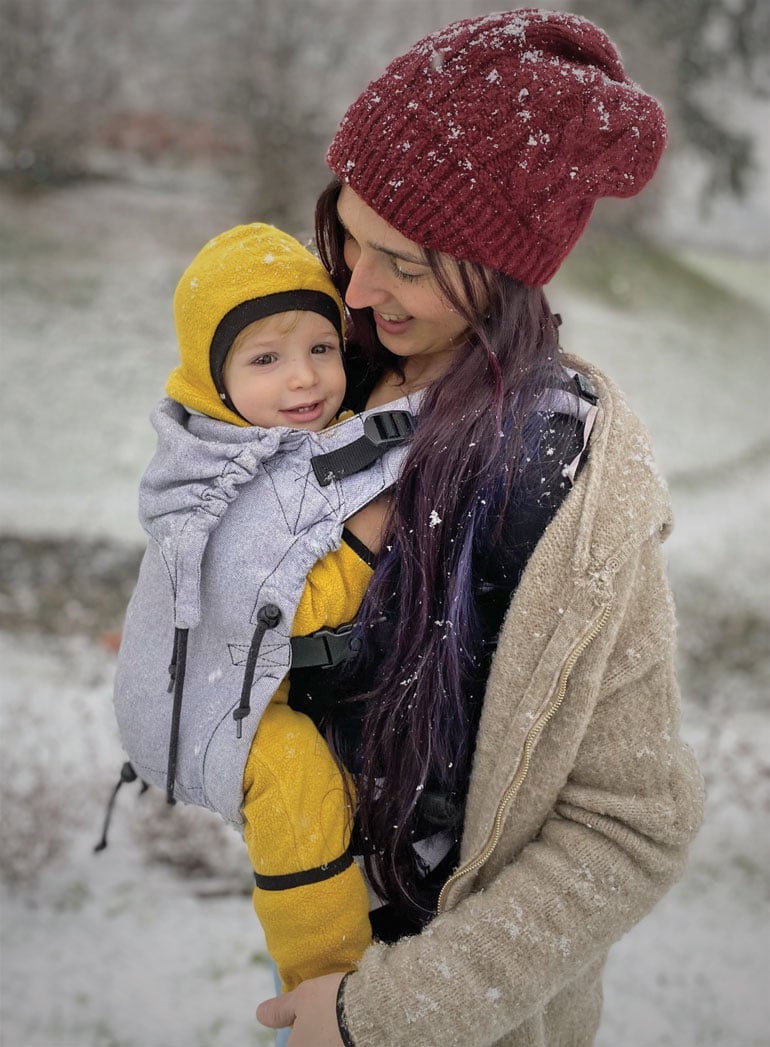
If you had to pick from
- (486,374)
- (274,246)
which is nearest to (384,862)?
(486,374)

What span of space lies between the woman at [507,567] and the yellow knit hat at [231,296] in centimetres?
14

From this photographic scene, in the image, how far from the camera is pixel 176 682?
1416 mm

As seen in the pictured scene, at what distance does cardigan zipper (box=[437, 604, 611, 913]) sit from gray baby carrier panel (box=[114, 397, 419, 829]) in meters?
0.34

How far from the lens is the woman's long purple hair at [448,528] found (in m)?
1.30

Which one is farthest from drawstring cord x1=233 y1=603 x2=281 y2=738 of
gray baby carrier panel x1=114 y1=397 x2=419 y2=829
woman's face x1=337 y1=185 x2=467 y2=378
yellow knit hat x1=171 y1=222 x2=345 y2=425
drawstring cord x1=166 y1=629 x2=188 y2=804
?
woman's face x1=337 y1=185 x2=467 y2=378

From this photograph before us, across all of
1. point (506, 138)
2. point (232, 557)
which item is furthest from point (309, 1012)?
point (506, 138)

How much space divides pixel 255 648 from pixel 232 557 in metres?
0.13

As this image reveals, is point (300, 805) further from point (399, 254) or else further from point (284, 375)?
point (399, 254)

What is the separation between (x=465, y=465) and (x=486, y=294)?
0.87 ft

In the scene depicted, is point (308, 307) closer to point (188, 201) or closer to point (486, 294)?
point (486, 294)

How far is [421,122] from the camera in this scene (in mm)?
1315

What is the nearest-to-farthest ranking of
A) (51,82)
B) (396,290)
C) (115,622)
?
1. (396,290)
2. (115,622)
3. (51,82)

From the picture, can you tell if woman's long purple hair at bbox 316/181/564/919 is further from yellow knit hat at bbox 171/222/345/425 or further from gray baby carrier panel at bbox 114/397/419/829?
Result: yellow knit hat at bbox 171/222/345/425

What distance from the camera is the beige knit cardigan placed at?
49.5 inches
